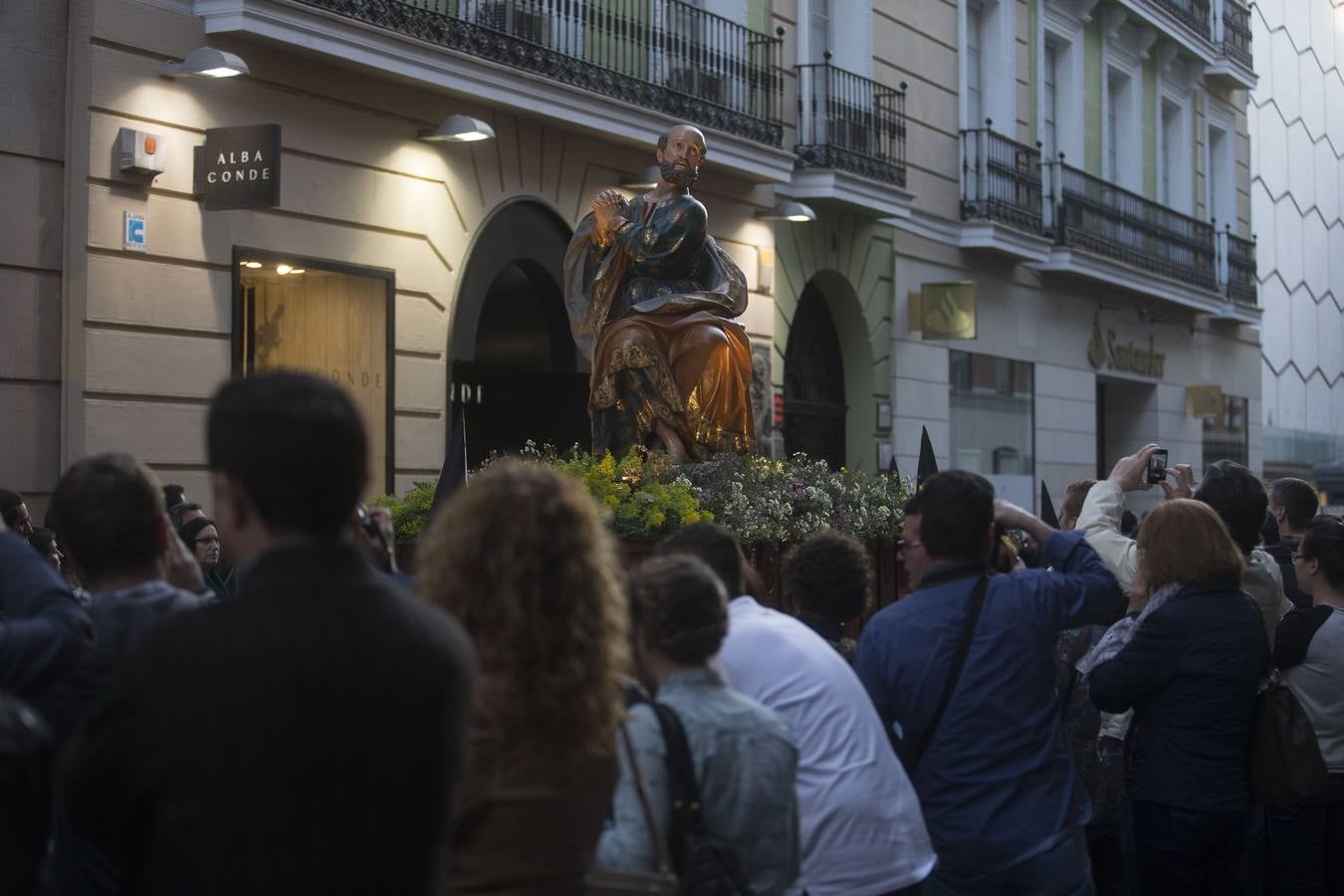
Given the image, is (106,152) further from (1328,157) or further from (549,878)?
(1328,157)

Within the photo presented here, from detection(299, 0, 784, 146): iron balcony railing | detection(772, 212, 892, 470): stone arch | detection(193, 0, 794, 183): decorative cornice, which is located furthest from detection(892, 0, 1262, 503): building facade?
detection(193, 0, 794, 183): decorative cornice

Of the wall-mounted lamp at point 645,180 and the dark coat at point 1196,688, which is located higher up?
the wall-mounted lamp at point 645,180

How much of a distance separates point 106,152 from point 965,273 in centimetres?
1260

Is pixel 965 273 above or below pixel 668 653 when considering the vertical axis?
above

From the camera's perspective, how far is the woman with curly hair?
9.26ft

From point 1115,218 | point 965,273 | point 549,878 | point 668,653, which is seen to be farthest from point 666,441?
point 1115,218

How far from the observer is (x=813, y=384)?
1953 cm

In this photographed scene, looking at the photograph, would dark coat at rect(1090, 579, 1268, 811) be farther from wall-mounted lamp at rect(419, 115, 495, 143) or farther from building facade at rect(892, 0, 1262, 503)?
building facade at rect(892, 0, 1262, 503)

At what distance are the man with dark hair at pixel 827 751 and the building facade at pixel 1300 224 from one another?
1147 inches

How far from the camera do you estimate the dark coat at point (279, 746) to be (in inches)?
95.0

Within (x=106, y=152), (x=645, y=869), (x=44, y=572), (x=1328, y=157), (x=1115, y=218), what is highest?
(x=1328, y=157)

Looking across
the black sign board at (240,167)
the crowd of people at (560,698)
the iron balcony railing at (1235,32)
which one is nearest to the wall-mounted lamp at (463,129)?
the black sign board at (240,167)

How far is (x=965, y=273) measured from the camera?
21578 mm

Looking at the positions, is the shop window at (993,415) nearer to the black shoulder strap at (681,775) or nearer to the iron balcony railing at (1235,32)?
the iron balcony railing at (1235,32)
